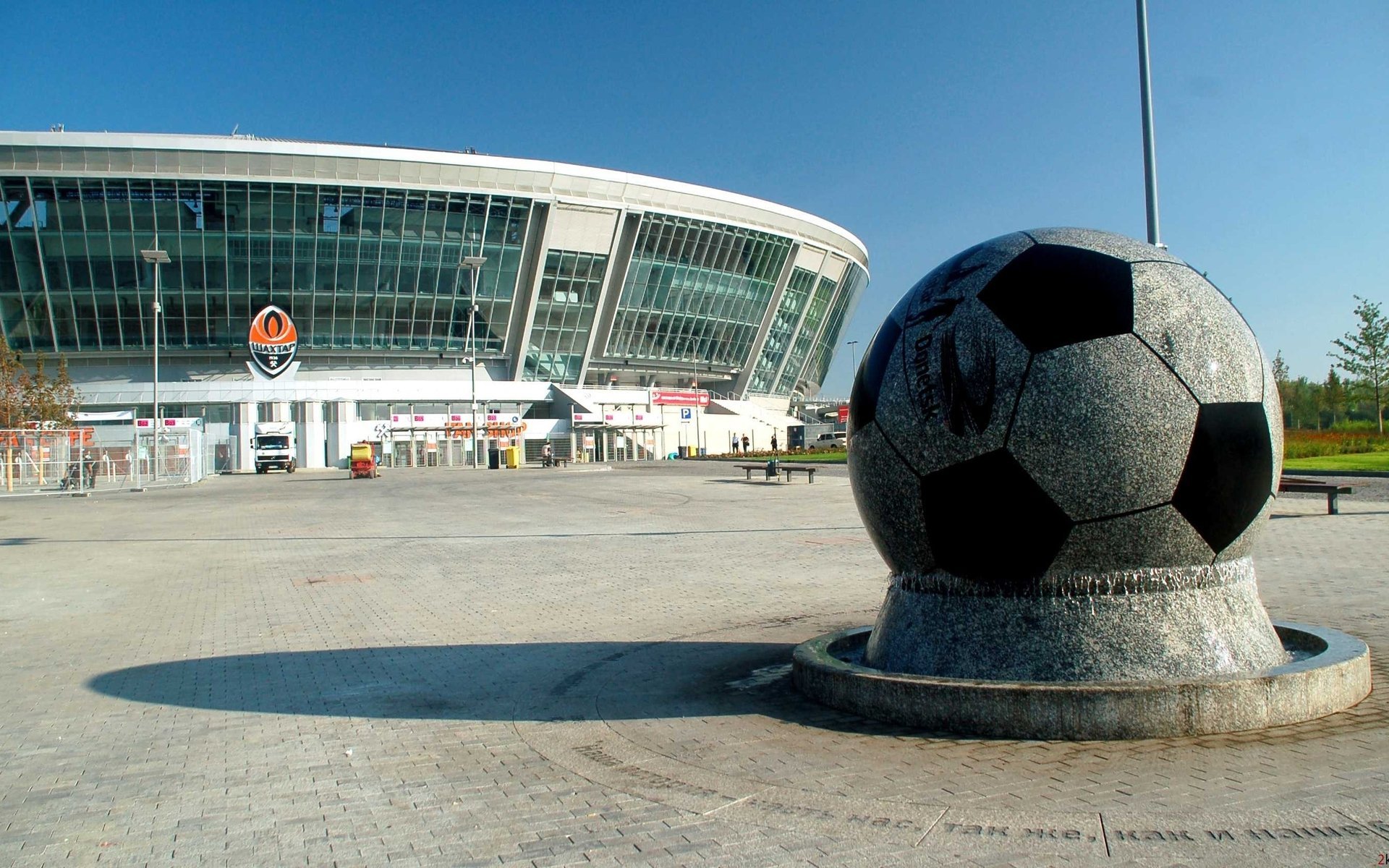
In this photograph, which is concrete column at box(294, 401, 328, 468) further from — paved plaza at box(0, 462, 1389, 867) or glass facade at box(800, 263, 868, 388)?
paved plaza at box(0, 462, 1389, 867)

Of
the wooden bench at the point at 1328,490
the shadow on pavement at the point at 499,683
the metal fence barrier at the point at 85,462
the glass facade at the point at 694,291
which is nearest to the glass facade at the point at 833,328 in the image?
the glass facade at the point at 694,291

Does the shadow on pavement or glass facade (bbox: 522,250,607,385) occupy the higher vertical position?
glass facade (bbox: 522,250,607,385)

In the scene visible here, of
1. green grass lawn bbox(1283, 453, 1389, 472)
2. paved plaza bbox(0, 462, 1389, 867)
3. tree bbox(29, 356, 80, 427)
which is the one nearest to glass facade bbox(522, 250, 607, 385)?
tree bbox(29, 356, 80, 427)

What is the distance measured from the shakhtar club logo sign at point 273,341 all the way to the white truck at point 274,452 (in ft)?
22.0

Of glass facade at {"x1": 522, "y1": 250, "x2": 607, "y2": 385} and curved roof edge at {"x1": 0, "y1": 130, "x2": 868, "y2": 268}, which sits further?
glass facade at {"x1": 522, "y1": 250, "x2": 607, "y2": 385}

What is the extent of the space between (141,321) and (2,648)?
60.1m

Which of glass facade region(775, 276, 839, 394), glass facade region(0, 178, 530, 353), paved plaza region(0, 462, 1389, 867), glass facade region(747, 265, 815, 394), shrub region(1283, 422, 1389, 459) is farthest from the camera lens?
glass facade region(775, 276, 839, 394)

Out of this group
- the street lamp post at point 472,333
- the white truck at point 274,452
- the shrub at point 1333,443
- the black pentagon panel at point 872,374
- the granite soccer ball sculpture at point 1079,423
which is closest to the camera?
the granite soccer ball sculpture at point 1079,423

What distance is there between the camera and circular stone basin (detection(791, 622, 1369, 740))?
4.55 m

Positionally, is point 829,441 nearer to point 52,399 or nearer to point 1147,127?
point 52,399

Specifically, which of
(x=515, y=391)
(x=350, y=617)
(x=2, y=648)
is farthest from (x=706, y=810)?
(x=515, y=391)

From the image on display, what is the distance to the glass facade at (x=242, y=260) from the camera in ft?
188

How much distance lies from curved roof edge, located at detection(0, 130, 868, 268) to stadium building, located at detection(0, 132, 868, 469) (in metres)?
0.13

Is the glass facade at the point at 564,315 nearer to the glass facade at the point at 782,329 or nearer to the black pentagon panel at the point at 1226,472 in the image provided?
the glass facade at the point at 782,329
